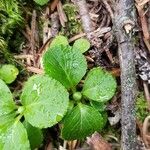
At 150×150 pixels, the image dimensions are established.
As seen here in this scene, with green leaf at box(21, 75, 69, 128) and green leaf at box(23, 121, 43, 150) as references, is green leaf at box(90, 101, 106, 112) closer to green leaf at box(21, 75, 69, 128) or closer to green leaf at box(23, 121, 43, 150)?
green leaf at box(21, 75, 69, 128)

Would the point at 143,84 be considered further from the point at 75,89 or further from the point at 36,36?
the point at 36,36

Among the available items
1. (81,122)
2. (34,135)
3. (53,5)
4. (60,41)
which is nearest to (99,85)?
(81,122)

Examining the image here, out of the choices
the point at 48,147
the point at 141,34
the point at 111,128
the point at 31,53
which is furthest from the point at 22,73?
the point at 141,34

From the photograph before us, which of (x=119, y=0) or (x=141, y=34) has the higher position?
(x=119, y=0)

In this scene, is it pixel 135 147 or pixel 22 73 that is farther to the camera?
pixel 22 73

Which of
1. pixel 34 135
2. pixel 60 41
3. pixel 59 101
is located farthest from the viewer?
pixel 60 41

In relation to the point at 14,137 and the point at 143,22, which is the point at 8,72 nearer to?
the point at 14,137
